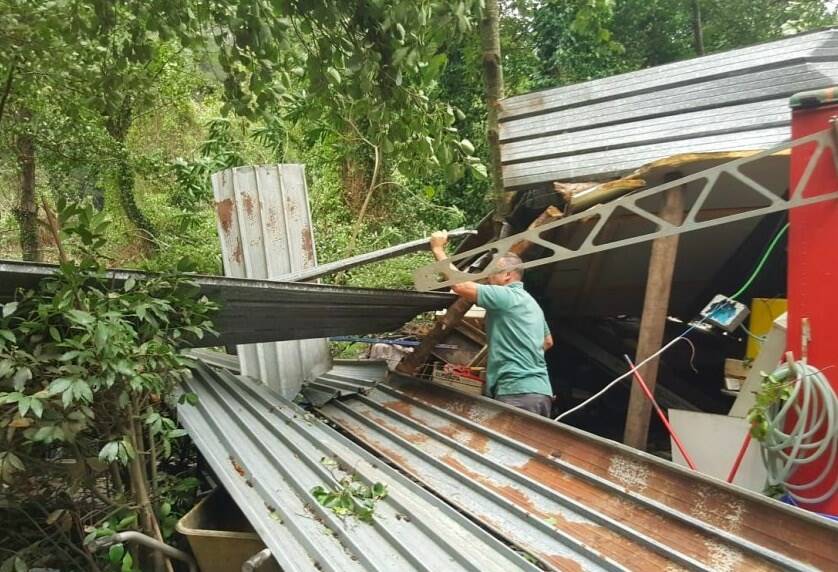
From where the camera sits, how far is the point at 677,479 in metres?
2.41

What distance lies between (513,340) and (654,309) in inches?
34.9

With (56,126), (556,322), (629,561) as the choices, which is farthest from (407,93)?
(56,126)

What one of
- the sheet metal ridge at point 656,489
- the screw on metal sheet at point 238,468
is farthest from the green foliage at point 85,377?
the sheet metal ridge at point 656,489

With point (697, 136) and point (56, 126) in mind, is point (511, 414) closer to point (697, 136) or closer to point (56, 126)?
point (697, 136)

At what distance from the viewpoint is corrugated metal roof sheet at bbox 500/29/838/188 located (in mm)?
3428

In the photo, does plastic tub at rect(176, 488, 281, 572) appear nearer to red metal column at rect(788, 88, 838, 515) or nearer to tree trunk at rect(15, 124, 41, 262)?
red metal column at rect(788, 88, 838, 515)

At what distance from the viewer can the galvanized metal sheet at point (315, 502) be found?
6.66 ft

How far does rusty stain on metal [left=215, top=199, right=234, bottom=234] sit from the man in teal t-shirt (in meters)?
1.58

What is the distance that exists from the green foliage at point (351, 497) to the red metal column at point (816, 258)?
1946 mm

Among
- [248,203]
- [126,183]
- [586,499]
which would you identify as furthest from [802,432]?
[126,183]

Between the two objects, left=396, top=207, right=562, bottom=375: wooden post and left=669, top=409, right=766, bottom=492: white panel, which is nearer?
left=669, top=409, right=766, bottom=492: white panel

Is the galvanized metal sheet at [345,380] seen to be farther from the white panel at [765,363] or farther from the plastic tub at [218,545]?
the white panel at [765,363]

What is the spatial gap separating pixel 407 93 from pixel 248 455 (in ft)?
6.36

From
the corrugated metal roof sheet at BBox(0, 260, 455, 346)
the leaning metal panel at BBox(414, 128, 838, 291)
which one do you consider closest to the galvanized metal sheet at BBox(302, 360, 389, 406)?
the corrugated metal roof sheet at BBox(0, 260, 455, 346)
